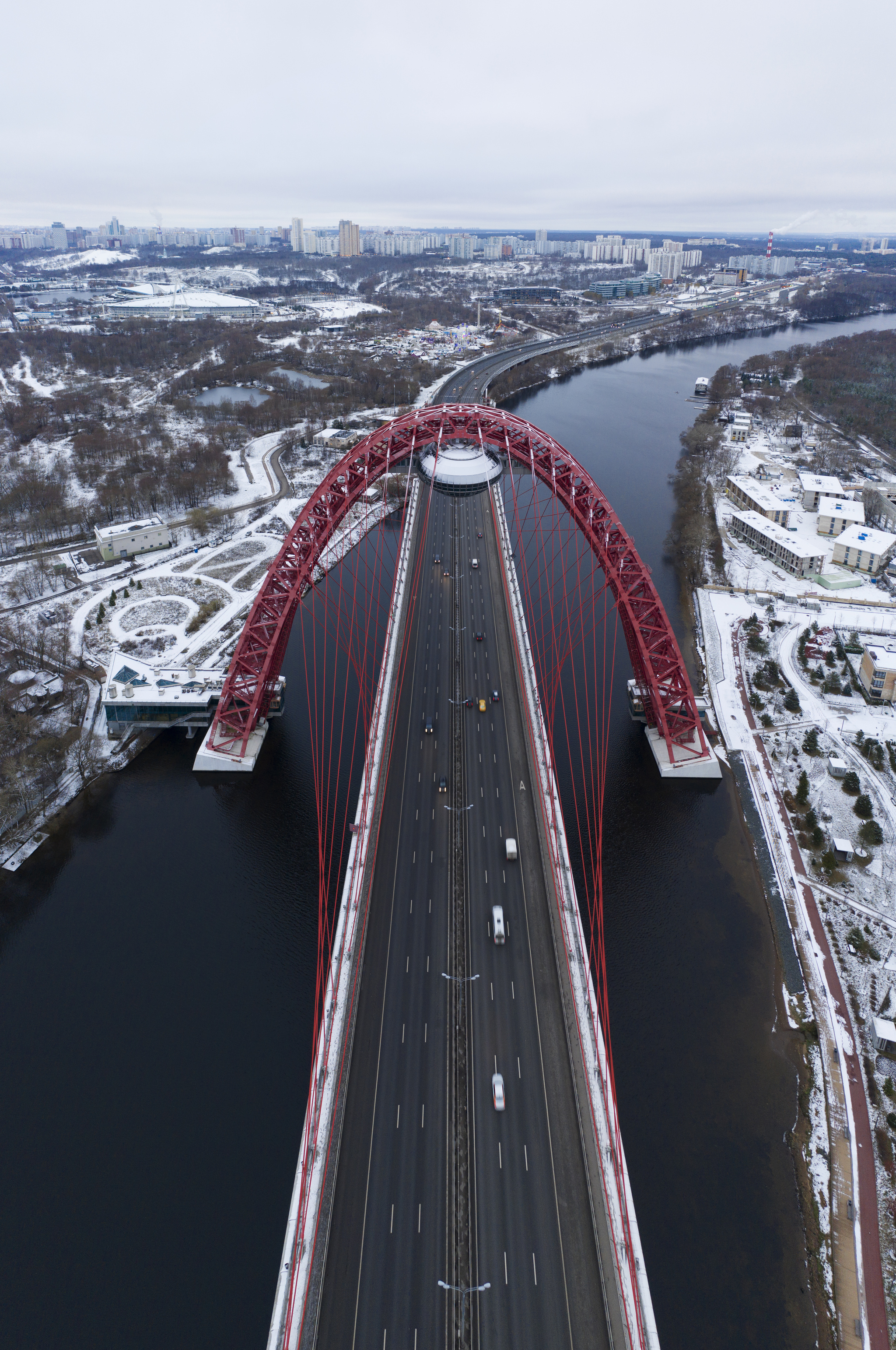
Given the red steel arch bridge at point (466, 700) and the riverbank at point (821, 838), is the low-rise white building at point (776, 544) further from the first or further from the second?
the red steel arch bridge at point (466, 700)

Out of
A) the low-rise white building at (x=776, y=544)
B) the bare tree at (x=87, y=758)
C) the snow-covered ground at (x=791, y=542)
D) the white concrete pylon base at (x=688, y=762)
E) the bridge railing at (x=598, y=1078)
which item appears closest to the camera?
the bridge railing at (x=598, y=1078)

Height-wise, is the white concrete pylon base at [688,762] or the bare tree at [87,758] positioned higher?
the white concrete pylon base at [688,762]

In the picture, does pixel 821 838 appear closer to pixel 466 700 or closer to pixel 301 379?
pixel 466 700

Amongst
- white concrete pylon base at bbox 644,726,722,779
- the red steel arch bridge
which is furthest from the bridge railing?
white concrete pylon base at bbox 644,726,722,779

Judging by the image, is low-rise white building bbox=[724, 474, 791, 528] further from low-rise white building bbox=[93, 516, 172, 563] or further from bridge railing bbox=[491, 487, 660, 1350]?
low-rise white building bbox=[93, 516, 172, 563]

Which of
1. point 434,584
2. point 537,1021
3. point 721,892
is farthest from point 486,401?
point 537,1021

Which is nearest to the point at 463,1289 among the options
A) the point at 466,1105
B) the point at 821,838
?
the point at 466,1105

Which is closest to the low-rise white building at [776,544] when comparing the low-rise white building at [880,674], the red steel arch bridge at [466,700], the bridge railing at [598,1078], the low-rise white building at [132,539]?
the red steel arch bridge at [466,700]
